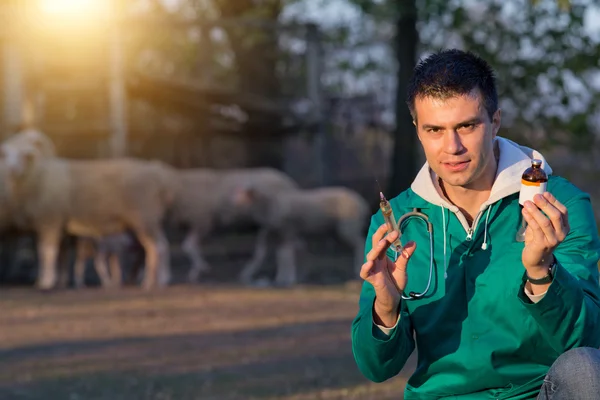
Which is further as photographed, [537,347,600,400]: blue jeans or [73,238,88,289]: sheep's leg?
[73,238,88,289]: sheep's leg

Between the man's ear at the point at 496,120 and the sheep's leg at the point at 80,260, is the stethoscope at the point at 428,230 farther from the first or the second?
the sheep's leg at the point at 80,260

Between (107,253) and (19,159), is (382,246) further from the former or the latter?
(107,253)

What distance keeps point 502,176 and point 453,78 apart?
33 centimetres

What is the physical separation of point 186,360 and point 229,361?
334mm

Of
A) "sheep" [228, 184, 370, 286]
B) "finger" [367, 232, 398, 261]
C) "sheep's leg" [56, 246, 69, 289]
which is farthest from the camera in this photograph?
"sheep" [228, 184, 370, 286]

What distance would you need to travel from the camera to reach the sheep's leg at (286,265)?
56.0 ft

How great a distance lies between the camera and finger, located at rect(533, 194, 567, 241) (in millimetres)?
3176

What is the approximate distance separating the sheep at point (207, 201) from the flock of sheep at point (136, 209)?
2cm

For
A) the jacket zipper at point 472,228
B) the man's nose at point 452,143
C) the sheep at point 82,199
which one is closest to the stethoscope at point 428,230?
the jacket zipper at point 472,228

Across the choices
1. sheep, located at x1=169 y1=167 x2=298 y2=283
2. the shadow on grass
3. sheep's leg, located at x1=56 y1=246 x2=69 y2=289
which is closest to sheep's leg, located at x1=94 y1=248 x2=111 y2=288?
sheep's leg, located at x1=56 y1=246 x2=69 y2=289

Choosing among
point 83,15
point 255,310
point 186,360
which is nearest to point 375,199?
point 83,15

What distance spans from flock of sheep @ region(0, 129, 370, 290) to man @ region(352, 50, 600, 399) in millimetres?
12373

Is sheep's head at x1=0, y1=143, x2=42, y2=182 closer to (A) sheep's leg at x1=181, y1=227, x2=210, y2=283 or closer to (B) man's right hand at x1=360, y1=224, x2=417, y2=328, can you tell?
(A) sheep's leg at x1=181, y1=227, x2=210, y2=283

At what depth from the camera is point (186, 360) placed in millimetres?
9109
